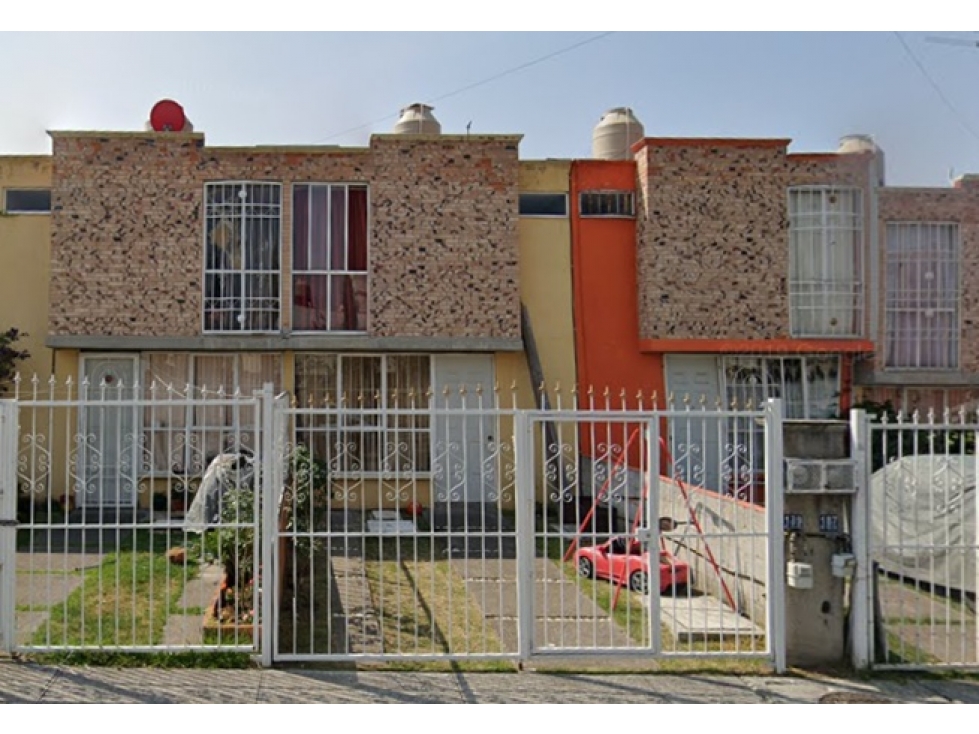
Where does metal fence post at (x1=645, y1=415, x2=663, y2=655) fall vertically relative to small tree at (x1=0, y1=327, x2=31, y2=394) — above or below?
below

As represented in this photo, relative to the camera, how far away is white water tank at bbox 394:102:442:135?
56.6 ft

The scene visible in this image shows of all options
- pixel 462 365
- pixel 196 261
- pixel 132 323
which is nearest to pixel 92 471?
pixel 132 323

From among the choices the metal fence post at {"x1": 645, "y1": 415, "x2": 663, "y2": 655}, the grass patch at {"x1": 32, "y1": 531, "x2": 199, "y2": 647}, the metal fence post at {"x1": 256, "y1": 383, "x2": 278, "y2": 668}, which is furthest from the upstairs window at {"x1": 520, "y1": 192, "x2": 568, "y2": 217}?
the metal fence post at {"x1": 256, "y1": 383, "x2": 278, "y2": 668}

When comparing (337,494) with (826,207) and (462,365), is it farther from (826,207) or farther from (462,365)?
(826,207)

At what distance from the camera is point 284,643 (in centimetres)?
716

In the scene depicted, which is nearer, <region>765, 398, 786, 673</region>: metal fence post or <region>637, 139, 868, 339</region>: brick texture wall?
<region>765, 398, 786, 673</region>: metal fence post

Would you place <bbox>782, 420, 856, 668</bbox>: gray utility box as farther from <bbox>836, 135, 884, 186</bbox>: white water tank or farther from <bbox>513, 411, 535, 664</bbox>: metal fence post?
<bbox>836, 135, 884, 186</bbox>: white water tank

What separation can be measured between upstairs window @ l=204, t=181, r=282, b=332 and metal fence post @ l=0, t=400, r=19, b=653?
27.3ft

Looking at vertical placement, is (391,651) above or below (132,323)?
below

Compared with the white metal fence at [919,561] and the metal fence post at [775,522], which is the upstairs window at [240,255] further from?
the metal fence post at [775,522]

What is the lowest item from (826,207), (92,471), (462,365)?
(92,471)

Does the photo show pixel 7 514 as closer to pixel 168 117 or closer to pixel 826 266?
pixel 168 117

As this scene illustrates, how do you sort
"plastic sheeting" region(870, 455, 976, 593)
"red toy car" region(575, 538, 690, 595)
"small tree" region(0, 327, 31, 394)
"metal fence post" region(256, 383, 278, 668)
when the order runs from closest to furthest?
"metal fence post" region(256, 383, 278, 668) → "plastic sheeting" region(870, 455, 976, 593) → "red toy car" region(575, 538, 690, 595) → "small tree" region(0, 327, 31, 394)

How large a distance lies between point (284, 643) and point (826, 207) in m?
11.8
